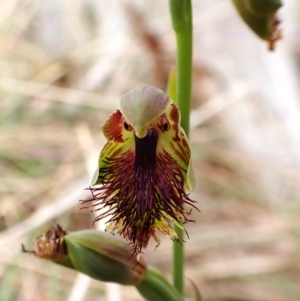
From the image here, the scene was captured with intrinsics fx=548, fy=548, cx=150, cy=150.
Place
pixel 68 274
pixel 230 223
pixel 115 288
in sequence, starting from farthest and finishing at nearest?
pixel 230 223
pixel 68 274
pixel 115 288

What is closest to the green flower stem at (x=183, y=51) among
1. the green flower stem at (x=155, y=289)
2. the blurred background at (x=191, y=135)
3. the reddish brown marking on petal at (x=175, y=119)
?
the reddish brown marking on petal at (x=175, y=119)

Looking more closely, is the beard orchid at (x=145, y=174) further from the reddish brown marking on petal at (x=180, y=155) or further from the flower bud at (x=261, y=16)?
the flower bud at (x=261, y=16)

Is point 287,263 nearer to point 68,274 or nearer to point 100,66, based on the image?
point 68,274

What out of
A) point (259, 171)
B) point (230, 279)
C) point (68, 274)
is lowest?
point (68, 274)

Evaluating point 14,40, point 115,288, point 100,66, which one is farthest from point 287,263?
point 14,40

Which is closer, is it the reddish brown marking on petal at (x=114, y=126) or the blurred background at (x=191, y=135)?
the reddish brown marking on petal at (x=114, y=126)

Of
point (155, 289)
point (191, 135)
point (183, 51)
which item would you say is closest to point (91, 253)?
A: point (155, 289)
